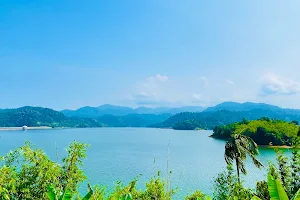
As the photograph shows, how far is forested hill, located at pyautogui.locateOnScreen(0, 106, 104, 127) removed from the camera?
161 m

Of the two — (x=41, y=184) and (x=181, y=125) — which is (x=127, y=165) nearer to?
(x=41, y=184)

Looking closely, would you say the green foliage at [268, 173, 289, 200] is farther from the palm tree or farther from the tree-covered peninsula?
the tree-covered peninsula

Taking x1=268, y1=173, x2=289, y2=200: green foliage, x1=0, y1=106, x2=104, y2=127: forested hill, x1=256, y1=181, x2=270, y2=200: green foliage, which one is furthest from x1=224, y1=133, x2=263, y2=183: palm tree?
x1=0, y1=106, x2=104, y2=127: forested hill

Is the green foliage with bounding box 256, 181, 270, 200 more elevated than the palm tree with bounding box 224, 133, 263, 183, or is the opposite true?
the palm tree with bounding box 224, 133, 263, 183

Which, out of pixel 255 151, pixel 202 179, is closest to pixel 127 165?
pixel 202 179

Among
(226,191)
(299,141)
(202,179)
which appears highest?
(299,141)

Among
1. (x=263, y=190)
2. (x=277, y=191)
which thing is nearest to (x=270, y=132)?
(x=263, y=190)

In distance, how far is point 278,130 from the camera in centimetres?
6444

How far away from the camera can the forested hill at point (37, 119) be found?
16114 cm

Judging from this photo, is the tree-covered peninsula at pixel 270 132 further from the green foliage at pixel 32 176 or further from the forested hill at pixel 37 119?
the forested hill at pixel 37 119

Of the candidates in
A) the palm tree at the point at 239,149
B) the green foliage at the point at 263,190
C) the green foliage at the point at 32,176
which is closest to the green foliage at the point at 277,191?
the green foliage at the point at 32,176

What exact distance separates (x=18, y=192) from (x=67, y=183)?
4.43ft

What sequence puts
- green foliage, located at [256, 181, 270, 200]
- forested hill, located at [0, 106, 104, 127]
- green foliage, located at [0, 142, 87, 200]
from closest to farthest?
green foliage, located at [0, 142, 87, 200] → green foliage, located at [256, 181, 270, 200] → forested hill, located at [0, 106, 104, 127]

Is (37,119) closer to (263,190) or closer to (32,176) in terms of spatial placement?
(263,190)
